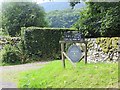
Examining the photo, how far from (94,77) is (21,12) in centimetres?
1088

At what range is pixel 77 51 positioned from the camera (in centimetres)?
757

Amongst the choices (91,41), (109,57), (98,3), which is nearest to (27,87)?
(109,57)

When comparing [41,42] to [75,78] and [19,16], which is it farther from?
[75,78]

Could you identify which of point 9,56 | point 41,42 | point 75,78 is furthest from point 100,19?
point 75,78

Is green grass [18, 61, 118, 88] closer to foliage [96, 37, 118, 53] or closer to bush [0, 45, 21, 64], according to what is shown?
foliage [96, 37, 118, 53]

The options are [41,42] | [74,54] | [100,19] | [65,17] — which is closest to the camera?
[74,54]

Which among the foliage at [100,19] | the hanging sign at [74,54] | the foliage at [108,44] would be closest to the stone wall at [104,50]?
the foliage at [108,44]

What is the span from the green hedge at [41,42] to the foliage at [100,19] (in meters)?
2.00

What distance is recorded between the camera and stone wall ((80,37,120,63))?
28.9 ft

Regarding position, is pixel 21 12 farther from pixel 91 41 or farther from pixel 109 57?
pixel 109 57

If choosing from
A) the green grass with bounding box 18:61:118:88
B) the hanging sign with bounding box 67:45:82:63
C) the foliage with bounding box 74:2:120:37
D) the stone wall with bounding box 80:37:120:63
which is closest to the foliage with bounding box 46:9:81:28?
the foliage with bounding box 74:2:120:37

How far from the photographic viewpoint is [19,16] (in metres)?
16.4

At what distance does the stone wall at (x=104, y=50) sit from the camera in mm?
8820

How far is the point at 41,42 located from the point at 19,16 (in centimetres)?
395
